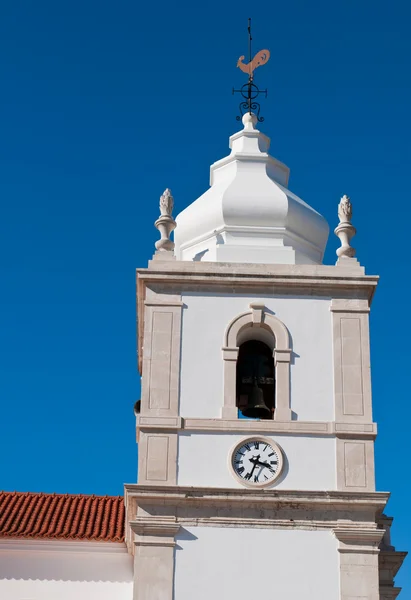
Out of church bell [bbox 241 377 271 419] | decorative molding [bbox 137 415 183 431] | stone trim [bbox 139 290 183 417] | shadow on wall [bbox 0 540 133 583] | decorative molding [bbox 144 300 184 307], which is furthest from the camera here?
shadow on wall [bbox 0 540 133 583]

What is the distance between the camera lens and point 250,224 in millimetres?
25547

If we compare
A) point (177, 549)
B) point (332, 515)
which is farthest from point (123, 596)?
point (332, 515)

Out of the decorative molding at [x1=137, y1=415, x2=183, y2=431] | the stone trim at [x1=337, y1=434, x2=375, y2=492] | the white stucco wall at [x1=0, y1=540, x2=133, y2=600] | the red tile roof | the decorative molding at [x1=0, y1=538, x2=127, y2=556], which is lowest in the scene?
the white stucco wall at [x1=0, y1=540, x2=133, y2=600]

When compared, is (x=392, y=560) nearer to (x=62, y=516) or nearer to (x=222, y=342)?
(x=222, y=342)

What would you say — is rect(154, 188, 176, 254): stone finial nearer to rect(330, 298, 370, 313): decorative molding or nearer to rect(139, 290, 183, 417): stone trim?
rect(139, 290, 183, 417): stone trim

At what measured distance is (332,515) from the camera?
22.8 metres

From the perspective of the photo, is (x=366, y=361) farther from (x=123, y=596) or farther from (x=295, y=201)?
(x=123, y=596)

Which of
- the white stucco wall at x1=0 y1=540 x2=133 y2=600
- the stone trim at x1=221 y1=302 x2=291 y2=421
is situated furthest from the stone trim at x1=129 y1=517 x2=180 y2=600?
the white stucco wall at x1=0 y1=540 x2=133 y2=600

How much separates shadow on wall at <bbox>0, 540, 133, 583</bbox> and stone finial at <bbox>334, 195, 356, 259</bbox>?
20.5 feet

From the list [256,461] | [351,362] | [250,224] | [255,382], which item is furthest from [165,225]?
[256,461]

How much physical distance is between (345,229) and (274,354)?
2.63m

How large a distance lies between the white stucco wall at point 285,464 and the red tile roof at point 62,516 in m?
2.85

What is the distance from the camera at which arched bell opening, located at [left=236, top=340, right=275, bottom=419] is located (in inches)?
954

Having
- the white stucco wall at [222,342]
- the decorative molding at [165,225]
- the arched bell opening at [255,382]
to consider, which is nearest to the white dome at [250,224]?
the decorative molding at [165,225]
